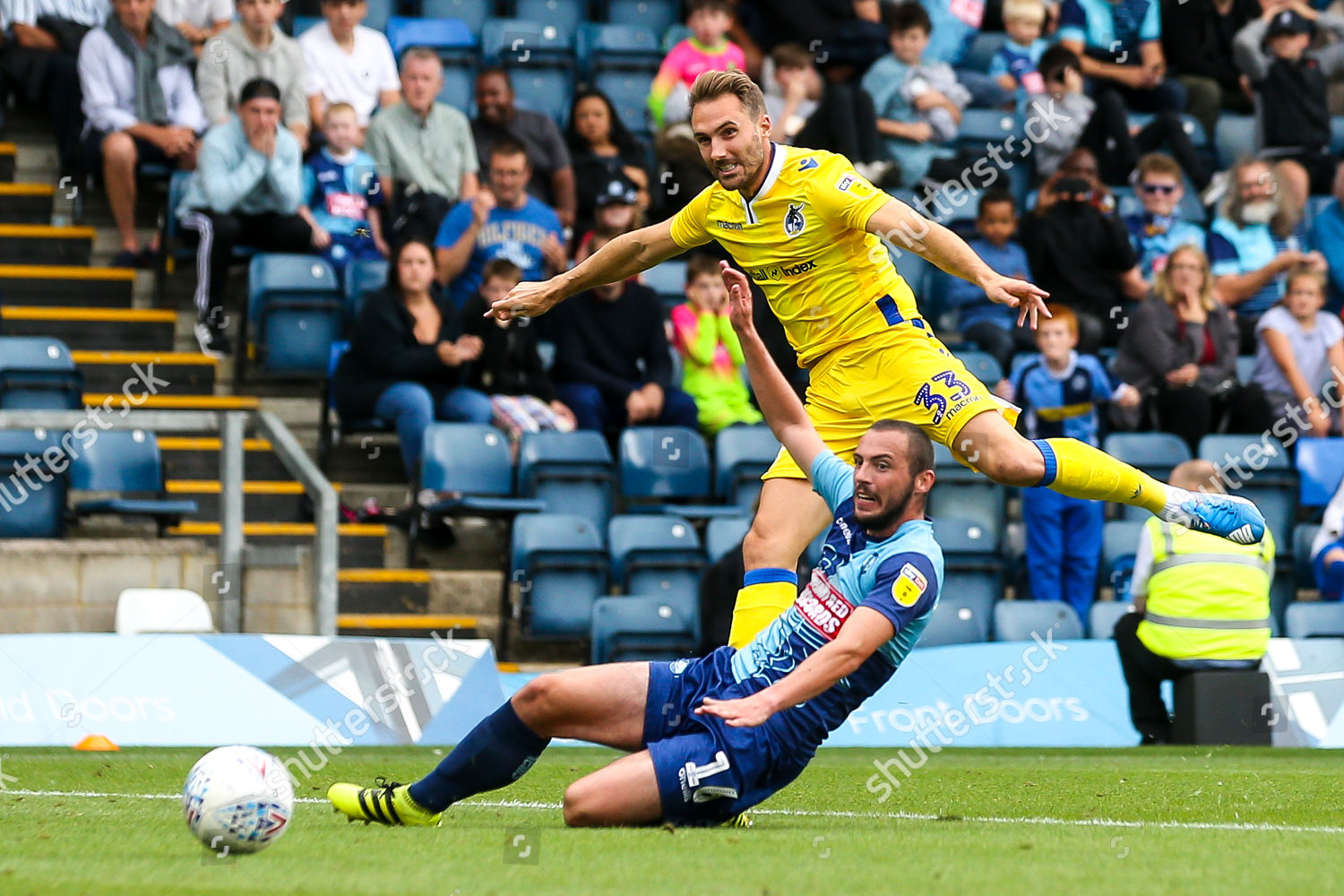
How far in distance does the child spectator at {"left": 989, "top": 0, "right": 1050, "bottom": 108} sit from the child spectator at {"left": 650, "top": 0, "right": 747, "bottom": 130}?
9.80 feet

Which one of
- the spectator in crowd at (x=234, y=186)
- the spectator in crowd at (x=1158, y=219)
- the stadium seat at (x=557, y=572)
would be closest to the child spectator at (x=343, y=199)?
the spectator in crowd at (x=234, y=186)

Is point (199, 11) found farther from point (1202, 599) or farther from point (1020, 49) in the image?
point (1202, 599)

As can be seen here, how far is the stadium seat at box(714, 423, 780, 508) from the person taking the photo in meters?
13.0

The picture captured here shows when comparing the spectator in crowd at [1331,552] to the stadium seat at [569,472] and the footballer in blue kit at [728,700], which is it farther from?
the footballer in blue kit at [728,700]

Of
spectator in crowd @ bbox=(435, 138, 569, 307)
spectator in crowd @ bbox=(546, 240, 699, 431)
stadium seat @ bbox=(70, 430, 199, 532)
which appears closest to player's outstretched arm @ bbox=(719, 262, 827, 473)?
stadium seat @ bbox=(70, 430, 199, 532)

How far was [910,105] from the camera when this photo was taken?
625 inches

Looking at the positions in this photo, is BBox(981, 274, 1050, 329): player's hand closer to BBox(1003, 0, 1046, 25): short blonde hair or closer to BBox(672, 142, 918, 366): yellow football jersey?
BBox(672, 142, 918, 366): yellow football jersey

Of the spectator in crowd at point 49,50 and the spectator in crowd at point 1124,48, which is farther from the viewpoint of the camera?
the spectator in crowd at point 1124,48

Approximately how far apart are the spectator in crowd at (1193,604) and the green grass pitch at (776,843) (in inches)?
92.6

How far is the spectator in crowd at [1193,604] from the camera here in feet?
35.2

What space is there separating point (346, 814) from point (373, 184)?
29.3ft

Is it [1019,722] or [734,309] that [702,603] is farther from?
[734,309]

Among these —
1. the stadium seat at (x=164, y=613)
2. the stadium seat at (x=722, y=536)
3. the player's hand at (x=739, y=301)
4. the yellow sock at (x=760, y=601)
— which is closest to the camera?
the player's hand at (x=739, y=301)

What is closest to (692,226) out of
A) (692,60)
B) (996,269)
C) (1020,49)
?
(996,269)
